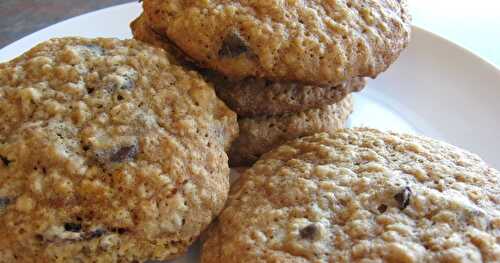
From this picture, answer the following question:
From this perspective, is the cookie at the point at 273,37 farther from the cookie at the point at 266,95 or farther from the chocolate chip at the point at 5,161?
the chocolate chip at the point at 5,161

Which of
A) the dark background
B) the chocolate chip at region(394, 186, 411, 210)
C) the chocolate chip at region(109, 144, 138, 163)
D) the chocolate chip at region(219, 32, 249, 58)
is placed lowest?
the dark background

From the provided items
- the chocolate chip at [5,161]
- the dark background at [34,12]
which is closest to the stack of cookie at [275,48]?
the chocolate chip at [5,161]

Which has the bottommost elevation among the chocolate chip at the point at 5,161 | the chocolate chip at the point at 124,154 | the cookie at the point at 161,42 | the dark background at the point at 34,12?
the dark background at the point at 34,12

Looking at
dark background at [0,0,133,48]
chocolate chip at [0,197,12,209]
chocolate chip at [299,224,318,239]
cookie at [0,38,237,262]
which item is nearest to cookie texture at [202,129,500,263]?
chocolate chip at [299,224,318,239]

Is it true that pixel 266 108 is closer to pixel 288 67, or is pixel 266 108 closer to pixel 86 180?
pixel 288 67

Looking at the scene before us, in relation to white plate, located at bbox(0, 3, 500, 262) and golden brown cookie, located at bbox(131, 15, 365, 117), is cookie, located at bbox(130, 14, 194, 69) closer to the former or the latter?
golden brown cookie, located at bbox(131, 15, 365, 117)

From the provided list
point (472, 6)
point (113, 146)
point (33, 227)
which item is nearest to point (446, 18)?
point (472, 6)

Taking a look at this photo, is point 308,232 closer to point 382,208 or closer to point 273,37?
point 382,208
